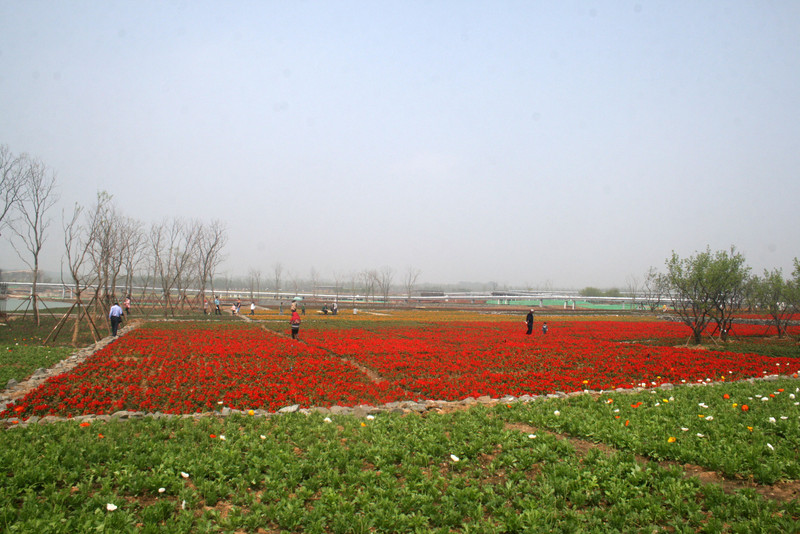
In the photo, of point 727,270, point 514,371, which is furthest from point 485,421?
point 727,270

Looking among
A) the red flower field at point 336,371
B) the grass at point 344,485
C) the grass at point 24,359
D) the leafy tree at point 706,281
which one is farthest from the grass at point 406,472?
the leafy tree at point 706,281

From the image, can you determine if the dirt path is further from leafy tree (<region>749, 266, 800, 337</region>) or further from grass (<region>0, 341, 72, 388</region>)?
leafy tree (<region>749, 266, 800, 337</region>)

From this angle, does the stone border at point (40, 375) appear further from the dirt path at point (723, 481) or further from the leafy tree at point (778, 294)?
the leafy tree at point (778, 294)

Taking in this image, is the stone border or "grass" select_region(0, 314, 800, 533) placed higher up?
"grass" select_region(0, 314, 800, 533)

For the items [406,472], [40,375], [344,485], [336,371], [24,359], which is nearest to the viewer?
[344,485]

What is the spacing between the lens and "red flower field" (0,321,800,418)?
9438 millimetres

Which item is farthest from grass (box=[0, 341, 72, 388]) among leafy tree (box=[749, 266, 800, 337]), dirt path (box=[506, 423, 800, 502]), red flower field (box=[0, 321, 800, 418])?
leafy tree (box=[749, 266, 800, 337])

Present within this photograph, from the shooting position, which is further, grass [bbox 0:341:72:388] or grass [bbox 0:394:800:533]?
grass [bbox 0:341:72:388]

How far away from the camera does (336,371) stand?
42.3ft

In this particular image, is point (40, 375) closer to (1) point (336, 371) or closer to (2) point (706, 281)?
(1) point (336, 371)

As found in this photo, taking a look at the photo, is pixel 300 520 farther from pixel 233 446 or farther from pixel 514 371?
pixel 514 371

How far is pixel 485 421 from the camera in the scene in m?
7.33

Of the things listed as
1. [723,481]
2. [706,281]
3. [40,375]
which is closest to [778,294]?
[706,281]

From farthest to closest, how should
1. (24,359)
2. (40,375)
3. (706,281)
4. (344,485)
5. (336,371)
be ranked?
(706,281) < (24,359) < (336,371) < (40,375) < (344,485)
